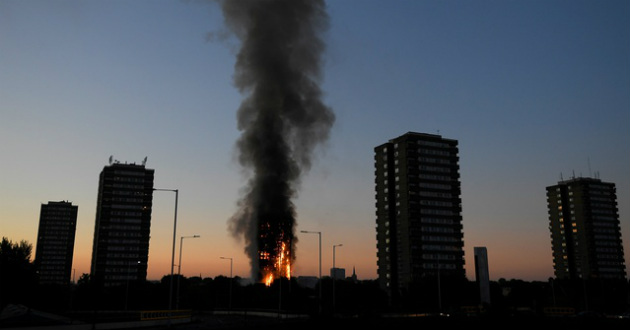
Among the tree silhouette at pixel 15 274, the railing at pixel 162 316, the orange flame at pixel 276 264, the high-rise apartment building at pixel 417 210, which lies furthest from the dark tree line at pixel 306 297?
the high-rise apartment building at pixel 417 210

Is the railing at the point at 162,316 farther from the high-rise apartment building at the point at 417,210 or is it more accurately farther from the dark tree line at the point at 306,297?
the high-rise apartment building at the point at 417,210

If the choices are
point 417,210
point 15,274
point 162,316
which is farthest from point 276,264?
point 15,274

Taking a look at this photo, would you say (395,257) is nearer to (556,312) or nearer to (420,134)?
(420,134)

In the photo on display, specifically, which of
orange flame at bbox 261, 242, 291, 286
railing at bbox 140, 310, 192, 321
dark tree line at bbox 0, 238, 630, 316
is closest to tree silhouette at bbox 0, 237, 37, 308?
dark tree line at bbox 0, 238, 630, 316

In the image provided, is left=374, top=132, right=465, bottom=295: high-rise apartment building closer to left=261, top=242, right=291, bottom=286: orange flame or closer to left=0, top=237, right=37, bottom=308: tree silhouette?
left=261, top=242, right=291, bottom=286: orange flame

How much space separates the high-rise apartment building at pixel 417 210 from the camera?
176 metres

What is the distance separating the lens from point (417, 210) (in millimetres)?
179625

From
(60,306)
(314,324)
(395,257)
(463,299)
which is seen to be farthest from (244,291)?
(314,324)

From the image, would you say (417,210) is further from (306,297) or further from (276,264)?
(306,297)

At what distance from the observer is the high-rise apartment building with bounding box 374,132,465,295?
176 m

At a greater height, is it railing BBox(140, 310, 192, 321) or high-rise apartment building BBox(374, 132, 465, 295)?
high-rise apartment building BBox(374, 132, 465, 295)

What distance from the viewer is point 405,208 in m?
179

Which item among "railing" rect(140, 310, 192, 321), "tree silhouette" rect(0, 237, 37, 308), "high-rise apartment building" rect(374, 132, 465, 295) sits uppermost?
"high-rise apartment building" rect(374, 132, 465, 295)

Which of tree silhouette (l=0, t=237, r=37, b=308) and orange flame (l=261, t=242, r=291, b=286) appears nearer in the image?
tree silhouette (l=0, t=237, r=37, b=308)
